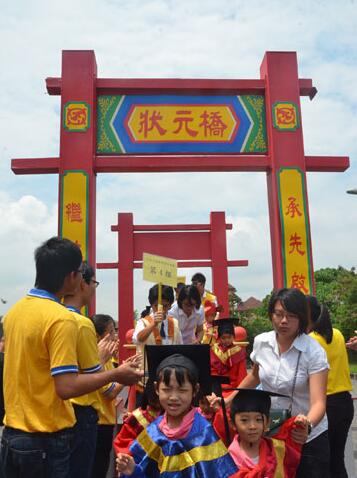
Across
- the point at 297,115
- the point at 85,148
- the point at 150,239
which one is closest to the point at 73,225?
the point at 85,148

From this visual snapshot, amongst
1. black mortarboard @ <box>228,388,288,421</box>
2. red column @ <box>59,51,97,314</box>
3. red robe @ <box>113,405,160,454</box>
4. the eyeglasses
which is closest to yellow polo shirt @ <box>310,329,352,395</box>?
the eyeglasses

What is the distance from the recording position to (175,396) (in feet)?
8.34

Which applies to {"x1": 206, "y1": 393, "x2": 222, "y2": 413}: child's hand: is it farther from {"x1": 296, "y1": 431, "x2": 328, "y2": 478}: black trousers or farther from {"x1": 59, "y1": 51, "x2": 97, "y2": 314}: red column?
{"x1": 59, "y1": 51, "x2": 97, "y2": 314}: red column

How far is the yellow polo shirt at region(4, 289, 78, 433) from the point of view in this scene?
213 centimetres

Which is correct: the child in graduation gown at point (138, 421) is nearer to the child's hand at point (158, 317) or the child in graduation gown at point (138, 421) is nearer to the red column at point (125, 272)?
the child's hand at point (158, 317)

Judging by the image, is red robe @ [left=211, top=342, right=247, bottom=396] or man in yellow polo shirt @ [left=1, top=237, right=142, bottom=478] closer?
man in yellow polo shirt @ [left=1, top=237, right=142, bottom=478]

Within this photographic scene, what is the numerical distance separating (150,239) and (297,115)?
8.69 meters

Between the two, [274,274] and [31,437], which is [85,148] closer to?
[274,274]

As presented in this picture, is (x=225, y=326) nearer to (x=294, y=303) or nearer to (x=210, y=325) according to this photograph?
(x=210, y=325)

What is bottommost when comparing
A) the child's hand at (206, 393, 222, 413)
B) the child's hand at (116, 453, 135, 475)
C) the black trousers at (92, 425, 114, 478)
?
the black trousers at (92, 425, 114, 478)

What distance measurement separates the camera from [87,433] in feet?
8.86

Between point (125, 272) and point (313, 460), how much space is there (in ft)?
39.3

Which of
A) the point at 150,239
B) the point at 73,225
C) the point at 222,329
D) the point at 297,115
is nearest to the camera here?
the point at 222,329

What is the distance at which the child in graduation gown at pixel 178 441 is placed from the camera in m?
2.43
